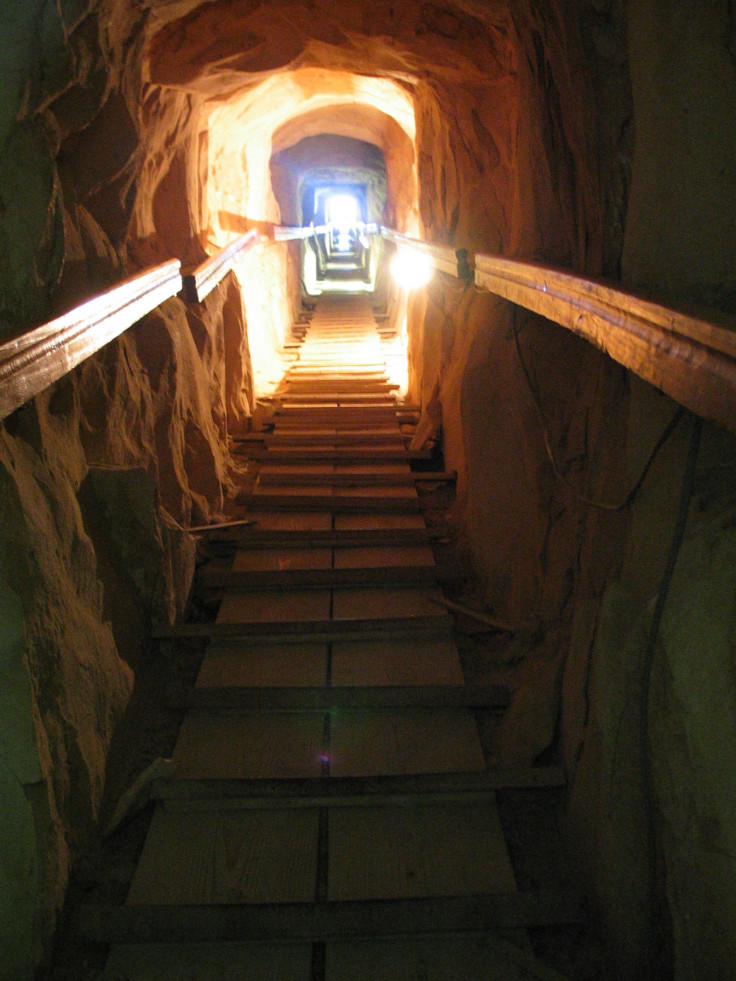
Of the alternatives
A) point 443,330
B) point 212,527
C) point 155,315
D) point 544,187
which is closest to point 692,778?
point 544,187

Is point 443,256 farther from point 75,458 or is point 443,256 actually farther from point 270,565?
point 75,458

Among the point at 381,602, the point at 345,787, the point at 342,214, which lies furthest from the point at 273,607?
the point at 342,214

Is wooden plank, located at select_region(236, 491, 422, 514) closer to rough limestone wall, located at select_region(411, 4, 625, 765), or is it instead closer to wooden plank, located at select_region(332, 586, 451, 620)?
rough limestone wall, located at select_region(411, 4, 625, 765)

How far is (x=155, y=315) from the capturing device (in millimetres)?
4277

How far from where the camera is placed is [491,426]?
4211 mm

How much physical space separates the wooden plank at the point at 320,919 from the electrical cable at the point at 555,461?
140cm

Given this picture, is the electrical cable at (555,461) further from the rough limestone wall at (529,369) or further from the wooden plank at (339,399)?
the wooden plank at (339,399)

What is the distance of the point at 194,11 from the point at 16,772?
4467 mm

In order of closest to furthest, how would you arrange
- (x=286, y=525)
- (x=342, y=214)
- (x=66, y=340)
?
(x=66, y=340) → (x=286, y=525) → (x=342, y=214)

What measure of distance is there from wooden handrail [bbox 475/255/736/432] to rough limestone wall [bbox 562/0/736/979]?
0.23 metres

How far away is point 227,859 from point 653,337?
7.62 feet

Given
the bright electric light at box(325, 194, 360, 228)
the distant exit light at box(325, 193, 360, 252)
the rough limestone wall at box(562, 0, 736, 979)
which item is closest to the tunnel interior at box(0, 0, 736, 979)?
the rough limestone wall at box(562, 0, 736, 979)

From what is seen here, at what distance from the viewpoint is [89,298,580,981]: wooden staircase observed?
2.20 m

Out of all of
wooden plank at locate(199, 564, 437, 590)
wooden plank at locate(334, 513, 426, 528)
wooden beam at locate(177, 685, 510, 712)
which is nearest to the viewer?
wooden beam at locate(177, 685, 510, 712)
